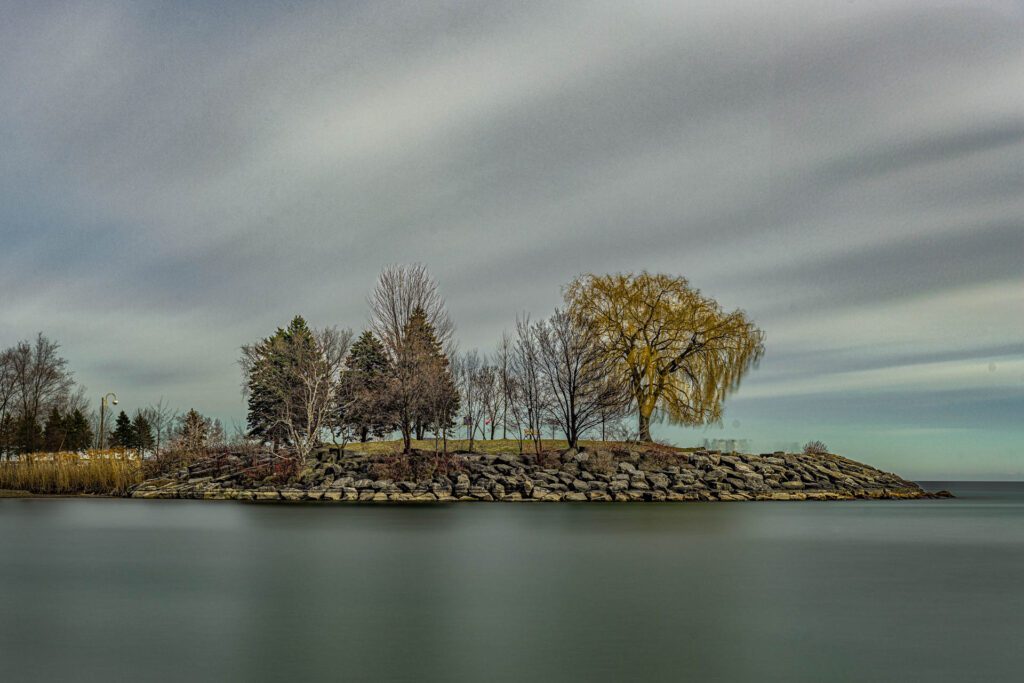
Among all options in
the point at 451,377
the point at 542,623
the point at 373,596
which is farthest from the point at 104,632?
the point at 451,377

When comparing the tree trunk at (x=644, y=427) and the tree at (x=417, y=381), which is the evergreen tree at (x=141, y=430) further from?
the tree trunk at (x=644, y=427)

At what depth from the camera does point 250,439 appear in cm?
2797

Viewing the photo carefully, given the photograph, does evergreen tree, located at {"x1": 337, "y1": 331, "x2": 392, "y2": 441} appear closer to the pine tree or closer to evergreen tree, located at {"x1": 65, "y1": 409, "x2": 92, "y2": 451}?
the pine tree

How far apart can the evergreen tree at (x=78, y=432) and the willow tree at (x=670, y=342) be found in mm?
42503

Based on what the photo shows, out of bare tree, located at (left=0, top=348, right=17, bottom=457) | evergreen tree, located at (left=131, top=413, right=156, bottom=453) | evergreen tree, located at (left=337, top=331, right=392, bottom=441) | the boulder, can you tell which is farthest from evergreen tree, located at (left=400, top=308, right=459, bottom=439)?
evergreen tree, located at (left=131, top=413, right=156, bottom=453)

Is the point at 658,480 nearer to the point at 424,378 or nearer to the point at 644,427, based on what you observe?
the point at 644,427

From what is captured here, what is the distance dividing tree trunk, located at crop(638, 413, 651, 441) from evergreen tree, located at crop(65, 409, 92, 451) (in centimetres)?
4318

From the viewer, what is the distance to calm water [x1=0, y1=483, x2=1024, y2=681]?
5223 mm

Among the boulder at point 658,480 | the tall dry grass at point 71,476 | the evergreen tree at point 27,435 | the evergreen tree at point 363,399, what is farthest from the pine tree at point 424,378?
the evergreen tree at point 27,435

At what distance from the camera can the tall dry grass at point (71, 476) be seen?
27.6 metres

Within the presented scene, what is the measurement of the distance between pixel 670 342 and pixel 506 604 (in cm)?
2531

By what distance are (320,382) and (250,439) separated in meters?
3.76

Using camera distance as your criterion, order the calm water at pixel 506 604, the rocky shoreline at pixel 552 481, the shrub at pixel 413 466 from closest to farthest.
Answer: the calm water at pixel 506 604 → the rocky shoreline at pixel 552 481 → the shrub at pixel 413 466

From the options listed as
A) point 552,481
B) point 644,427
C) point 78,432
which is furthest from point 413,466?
point 78,432
